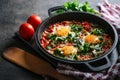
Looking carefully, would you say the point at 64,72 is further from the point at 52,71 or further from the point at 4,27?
the point at 4,27

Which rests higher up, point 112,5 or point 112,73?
point 112,5

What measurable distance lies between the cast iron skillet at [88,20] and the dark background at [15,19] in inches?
7.0

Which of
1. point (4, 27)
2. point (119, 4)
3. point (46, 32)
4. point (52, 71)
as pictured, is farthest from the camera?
point (119, 4)

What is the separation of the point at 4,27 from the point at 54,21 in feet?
1.34

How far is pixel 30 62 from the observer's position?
169 centimetres

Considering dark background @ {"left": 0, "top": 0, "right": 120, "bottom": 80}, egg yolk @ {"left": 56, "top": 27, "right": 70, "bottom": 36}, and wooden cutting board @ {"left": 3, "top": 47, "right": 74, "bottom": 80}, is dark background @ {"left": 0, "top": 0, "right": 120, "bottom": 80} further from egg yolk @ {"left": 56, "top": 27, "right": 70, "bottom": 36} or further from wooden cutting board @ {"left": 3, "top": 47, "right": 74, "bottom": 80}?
egg yolk @ {"left": 56, "top": 27, "right": 70, "bottom": 36}

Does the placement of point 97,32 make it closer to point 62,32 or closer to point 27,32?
point 62,32

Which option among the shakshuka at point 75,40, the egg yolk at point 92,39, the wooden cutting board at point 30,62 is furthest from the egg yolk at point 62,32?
the wooden cutting board at point 30,62

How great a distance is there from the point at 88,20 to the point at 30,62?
1.70 ft

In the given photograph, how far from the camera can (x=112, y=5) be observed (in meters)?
2.19

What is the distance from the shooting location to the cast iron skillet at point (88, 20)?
1540 millimetres

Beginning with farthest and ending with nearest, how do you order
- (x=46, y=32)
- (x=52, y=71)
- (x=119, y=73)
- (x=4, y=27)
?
(x=4, y=27), (x=46, y=32), (x=52, y=71), (x=119, y=73)

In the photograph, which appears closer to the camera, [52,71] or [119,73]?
[119,73]

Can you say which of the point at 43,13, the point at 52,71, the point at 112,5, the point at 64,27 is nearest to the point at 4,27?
the point at 43,13
